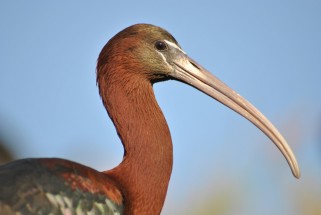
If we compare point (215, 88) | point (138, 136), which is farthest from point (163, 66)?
point (138, 136)

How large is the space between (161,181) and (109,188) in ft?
2.06

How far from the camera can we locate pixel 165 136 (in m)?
9.63

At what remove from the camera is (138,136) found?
954 cm

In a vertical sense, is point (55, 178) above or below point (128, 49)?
below

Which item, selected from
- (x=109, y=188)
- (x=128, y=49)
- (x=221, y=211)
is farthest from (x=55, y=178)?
(x=221, y=211)

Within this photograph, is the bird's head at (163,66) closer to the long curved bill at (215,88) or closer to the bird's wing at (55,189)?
the long curved bill at (215,88)

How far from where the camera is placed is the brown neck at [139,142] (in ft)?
30.4

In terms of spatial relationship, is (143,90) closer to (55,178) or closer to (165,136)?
(165,136)

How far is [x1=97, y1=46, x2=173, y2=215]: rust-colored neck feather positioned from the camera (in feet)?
30.4

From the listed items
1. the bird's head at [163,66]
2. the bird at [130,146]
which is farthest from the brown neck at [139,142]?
the bird's head at [163,66]

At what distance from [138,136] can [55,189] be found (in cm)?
112

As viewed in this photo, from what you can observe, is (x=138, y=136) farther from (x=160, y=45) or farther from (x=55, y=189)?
(x=55, y=189)

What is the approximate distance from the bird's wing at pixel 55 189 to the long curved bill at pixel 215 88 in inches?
58.3

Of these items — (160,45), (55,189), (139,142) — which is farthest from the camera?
(160,45)
